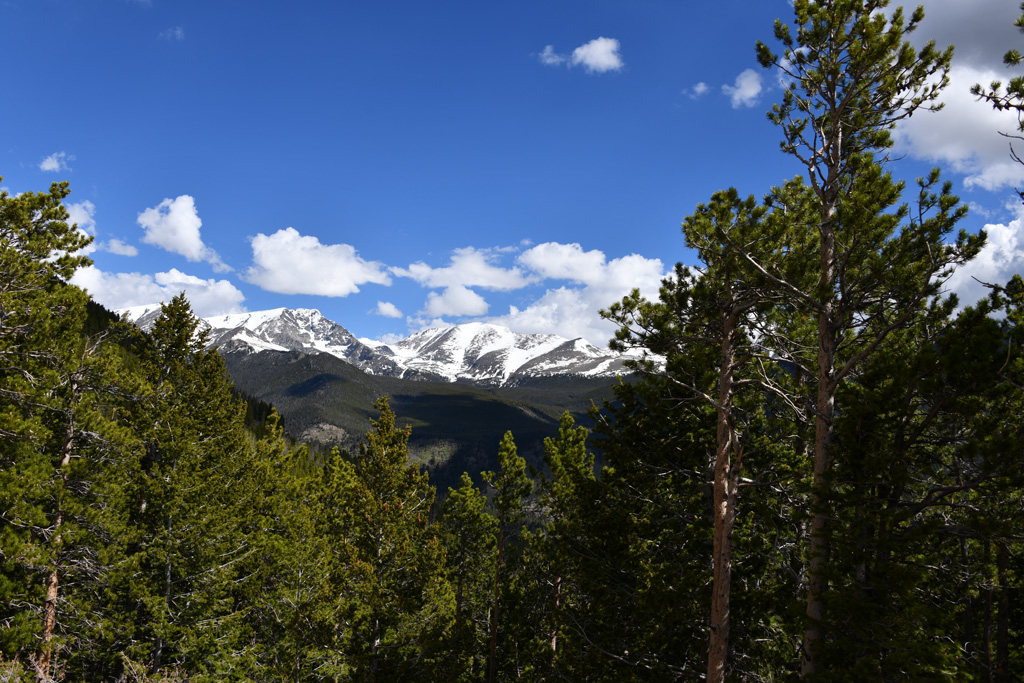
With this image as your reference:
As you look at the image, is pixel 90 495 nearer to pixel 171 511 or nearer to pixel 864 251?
pixel 171 511

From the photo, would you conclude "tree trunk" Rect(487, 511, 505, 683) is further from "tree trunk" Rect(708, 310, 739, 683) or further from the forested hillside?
"tree trunk" Rect(708, 310, 739, 683)

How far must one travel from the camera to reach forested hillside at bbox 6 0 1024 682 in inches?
283

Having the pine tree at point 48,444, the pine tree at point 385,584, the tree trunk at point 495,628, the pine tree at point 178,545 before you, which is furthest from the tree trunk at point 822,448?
the tree trunk at point 495,628

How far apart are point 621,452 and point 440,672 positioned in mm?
15884

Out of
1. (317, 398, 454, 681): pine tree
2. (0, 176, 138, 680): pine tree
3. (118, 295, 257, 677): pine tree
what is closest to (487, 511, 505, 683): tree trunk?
(317, 398, 454, 681): pine tree

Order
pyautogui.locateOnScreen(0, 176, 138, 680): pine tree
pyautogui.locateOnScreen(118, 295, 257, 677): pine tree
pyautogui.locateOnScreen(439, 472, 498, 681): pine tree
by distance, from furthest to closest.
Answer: pyautogui.locateOnScreen(439, 472, 498, 681): pine tree
pyautogui.locateOnScreen(118, 295, 257, 677): pine tree
pyautogui.locateOnScreen(0, 176, 138, 680): pine tree

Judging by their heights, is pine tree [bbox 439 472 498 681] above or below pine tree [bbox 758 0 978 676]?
below

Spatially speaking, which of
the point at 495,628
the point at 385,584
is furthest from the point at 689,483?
the point at 495,628

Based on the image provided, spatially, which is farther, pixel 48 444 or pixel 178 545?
pixel 178 545

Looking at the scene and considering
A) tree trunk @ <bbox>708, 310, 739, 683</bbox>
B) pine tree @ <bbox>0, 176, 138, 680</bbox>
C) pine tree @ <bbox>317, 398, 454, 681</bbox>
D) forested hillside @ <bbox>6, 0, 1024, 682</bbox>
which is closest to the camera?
forested hillside @ <bbox>6, 0, 1024, 682</bbox>

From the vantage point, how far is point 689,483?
41.9ft

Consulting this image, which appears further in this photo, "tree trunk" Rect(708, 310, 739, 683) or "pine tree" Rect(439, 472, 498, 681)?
"pine tree" Rect(439, 472, 498, 681)

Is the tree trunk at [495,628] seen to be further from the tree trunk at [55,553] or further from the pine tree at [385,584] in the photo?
the tree trunk at [55,553]

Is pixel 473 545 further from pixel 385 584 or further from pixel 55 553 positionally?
pixel 55 553
